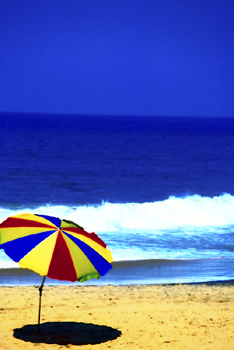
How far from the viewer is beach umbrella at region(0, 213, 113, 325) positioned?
26.6 ft

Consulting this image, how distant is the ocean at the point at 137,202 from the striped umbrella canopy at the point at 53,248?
5335mm

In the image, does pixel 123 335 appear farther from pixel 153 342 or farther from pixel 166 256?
pixel 166 256

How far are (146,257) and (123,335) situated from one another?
7.18m

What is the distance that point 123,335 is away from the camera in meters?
9.27

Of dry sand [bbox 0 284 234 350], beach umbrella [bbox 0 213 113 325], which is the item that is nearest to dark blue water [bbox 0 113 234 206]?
dry sand [bbox 0 284 234 350]

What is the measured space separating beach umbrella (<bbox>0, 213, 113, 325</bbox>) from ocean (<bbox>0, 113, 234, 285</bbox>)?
532 cm

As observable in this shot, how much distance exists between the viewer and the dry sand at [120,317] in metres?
8.91

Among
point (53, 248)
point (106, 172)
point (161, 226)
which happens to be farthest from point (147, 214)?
point (106, 172)

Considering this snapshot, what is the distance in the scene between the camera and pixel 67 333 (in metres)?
9.23

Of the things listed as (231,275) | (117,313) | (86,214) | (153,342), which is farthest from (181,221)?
(153,342)

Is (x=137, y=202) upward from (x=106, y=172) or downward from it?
downward

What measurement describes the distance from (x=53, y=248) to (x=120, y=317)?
2607mm

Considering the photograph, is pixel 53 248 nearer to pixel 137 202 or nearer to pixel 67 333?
pixel 67 333

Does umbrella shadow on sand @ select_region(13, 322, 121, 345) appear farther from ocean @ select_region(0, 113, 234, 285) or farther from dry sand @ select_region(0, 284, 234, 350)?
ocean @ select_region(0, 113, 234, 285)
